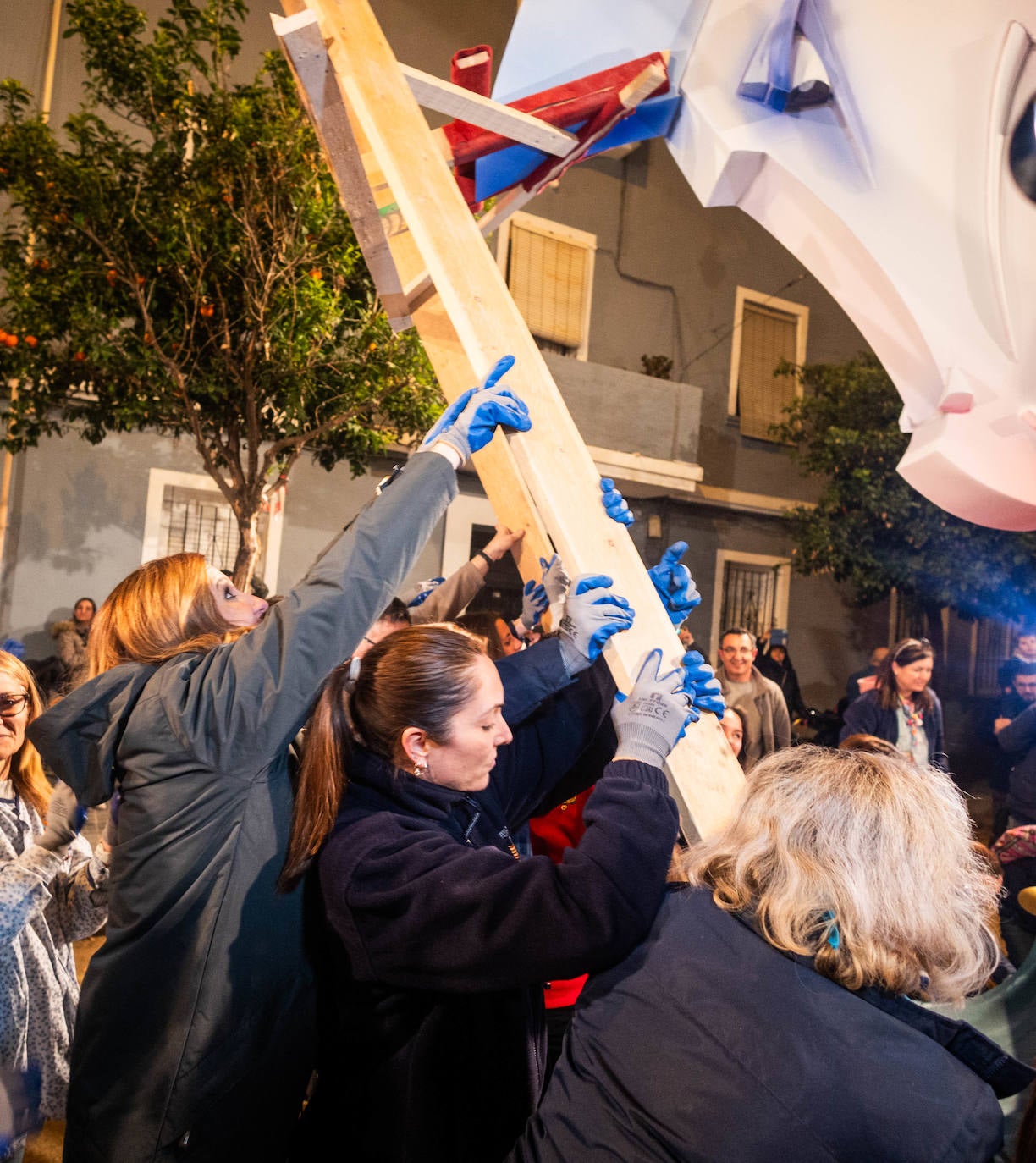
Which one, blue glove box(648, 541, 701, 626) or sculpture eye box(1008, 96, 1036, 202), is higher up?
sculpture eye box(1008, 96, 1036, 202)

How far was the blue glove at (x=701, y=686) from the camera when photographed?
1.63 metres

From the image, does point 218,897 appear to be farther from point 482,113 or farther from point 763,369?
point 763,369

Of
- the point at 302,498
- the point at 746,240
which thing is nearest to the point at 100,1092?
the point at 302,498

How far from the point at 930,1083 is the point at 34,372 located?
811cm

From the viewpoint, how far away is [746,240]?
14555 mm

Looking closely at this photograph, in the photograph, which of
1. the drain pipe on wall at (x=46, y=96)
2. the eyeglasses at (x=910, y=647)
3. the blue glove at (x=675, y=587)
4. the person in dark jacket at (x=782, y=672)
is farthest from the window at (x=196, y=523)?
the blue glove at (x=675, y=587)

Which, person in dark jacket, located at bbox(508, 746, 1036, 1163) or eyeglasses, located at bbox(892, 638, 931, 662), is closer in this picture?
person in dark jacket, located at bbox(508, 746, 1036, 1163)

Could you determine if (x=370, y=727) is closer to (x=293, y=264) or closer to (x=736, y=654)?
(x=736, y=654)

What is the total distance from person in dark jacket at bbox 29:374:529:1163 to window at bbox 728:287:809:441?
13.3 meters

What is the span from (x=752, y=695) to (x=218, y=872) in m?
4.69

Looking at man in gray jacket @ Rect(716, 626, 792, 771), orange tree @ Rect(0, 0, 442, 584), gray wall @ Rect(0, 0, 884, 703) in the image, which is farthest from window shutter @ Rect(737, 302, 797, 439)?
man in gray jacket @ Rect(716, 626, 792, 771)

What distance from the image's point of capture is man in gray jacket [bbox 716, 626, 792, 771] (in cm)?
562

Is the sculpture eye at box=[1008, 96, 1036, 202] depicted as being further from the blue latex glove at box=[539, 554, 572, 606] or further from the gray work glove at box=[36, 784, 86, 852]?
the gray work glove at box=[36, 784, 86, 852]

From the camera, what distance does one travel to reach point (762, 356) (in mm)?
14570
